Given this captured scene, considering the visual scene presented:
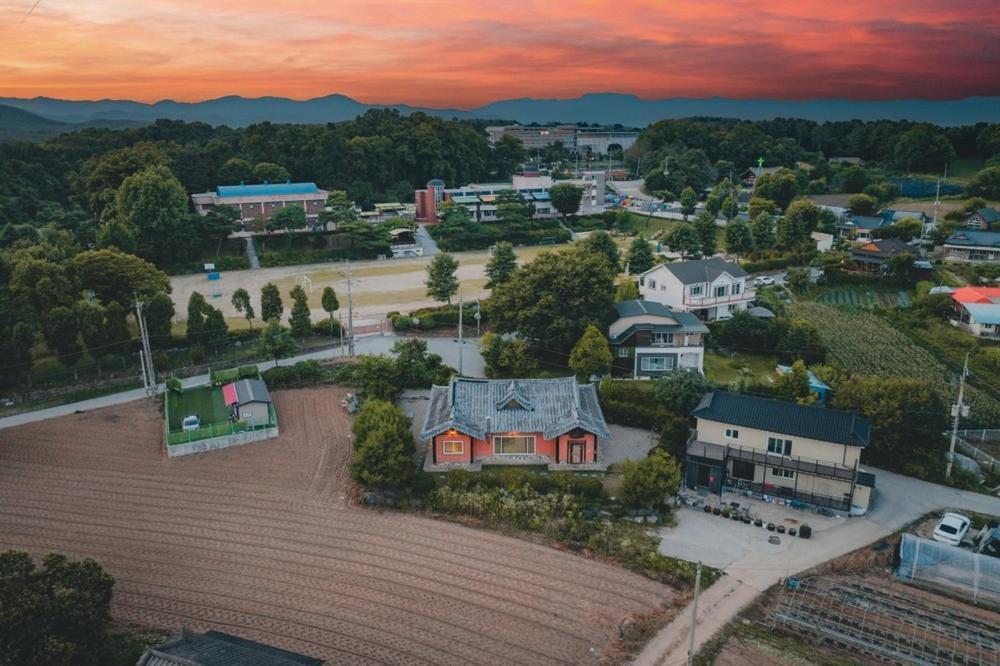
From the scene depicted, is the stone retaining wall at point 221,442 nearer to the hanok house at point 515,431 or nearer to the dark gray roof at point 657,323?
the hanok house at point 515,431

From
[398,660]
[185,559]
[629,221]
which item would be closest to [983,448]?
[398,660]

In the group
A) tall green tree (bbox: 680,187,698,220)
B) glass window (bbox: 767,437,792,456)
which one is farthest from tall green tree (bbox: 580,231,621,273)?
glass window (bbox: 767,437,792,456)

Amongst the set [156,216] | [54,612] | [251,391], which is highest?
[156,216]

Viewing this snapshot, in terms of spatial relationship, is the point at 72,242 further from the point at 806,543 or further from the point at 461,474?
the point at 806,543

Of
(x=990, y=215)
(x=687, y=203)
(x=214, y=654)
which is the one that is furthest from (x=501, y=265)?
(x=990, y=215)

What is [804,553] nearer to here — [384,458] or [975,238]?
[384,458]

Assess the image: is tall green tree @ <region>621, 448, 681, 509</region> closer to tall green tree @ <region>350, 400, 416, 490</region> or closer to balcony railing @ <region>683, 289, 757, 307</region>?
tall green tree @ <region>350, 400, 416, 490</region>

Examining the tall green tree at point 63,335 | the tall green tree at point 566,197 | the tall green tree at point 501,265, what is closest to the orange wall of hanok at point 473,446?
the tall green tree at point 63,335
